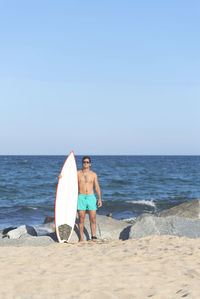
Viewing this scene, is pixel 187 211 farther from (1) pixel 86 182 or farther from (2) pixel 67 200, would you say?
(1) pixel 86 182

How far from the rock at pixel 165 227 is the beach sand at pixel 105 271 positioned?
2.31 feet

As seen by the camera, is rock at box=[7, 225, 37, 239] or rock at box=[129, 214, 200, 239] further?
rock at box=[7, 225, 37, 239]

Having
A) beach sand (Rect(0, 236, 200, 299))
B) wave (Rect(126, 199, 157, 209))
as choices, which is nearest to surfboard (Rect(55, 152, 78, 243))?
beach sand (Rect(0, 236, 200, 299))

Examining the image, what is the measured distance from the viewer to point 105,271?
5.62 m

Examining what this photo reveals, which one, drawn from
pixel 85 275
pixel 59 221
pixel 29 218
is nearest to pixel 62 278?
pixel 85 275

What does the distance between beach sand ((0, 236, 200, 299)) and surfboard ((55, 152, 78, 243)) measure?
1.54m

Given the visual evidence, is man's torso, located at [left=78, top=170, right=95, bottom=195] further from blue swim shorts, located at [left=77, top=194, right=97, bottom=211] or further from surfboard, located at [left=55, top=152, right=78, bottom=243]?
surfboard, located at [left=55, top=152, right=78, bottom=243]

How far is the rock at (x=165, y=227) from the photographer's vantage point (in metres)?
8.35

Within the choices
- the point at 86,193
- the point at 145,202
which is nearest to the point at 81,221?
the point at 86,193

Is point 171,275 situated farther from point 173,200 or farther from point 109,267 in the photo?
point 173,200

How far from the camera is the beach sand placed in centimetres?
478

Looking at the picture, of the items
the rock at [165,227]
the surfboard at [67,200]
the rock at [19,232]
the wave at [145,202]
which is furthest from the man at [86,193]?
the wave at [145,202]

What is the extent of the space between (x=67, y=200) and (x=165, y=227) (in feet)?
8.03

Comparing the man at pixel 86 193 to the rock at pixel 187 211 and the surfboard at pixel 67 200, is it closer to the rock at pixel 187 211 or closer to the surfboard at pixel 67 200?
the surfboard at pixel 67 200
